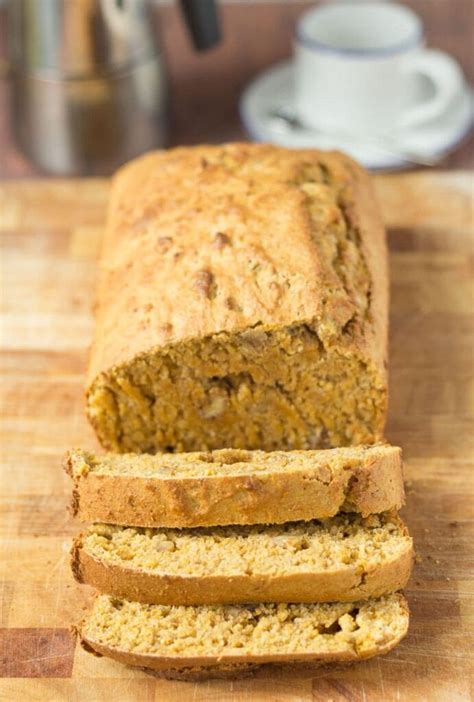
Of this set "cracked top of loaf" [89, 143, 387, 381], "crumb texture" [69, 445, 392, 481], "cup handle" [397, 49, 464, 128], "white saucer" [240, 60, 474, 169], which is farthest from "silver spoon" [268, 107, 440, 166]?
"crumb texture" [69, 445, 392, 481]

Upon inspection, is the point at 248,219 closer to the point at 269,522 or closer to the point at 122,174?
the point at 122,174

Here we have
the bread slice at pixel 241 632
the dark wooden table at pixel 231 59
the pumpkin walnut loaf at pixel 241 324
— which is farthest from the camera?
the dark wooden table at pixel 231 59

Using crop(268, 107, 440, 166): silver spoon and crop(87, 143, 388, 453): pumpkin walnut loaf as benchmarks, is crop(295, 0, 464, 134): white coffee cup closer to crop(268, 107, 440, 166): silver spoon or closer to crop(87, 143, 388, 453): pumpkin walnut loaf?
crop(268, 107, 440, 166): silver spoon

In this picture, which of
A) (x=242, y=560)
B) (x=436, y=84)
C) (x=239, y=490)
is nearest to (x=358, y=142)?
(x=436, y=84)

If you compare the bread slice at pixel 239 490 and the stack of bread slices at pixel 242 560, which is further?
the bread slice at pixel 239 490

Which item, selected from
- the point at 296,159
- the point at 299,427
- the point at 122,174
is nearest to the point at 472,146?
the point at 296,159

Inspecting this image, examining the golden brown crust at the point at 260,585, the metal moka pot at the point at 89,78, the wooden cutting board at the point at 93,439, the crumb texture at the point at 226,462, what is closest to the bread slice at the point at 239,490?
the crumb texture at the point at 226,462

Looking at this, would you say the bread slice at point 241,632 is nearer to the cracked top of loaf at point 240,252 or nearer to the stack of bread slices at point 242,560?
the stack of bread slices at point 242,560
